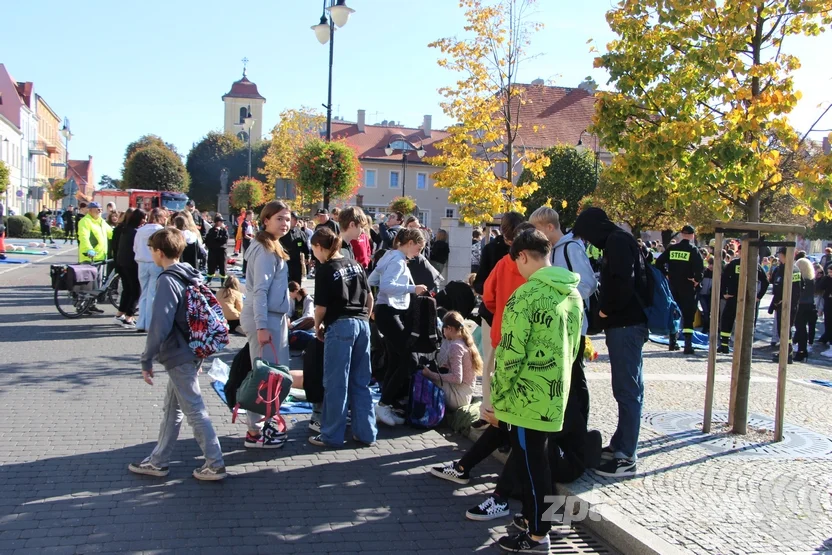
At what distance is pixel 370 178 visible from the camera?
66.7m

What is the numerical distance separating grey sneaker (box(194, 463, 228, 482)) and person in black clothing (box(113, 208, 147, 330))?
6904 millimetres

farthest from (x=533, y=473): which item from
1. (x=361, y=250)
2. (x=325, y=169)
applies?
(x=325, y=169)

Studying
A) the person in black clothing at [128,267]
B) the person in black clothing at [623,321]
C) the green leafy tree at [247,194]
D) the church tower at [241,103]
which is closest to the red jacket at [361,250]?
the person in black clothing at [128,267]

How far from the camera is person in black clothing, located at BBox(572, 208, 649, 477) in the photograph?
5.33m

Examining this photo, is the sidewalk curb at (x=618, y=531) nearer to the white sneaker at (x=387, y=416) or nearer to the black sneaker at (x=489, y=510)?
the black sneaker at (x=489, y=510)

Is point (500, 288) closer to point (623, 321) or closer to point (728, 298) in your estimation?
point (623, 321)

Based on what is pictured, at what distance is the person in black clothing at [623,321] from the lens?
5.33 meters

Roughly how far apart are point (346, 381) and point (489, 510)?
1.77 m

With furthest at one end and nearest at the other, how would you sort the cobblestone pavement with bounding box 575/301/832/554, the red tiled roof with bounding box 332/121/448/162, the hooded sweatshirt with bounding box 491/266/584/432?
the red tiled roof with bounding box 332/121/448/162 < the cobblestone pavement with bounding box 575/301/832/554 < the hooded sweatshirt with bounding box 491/266/584/432

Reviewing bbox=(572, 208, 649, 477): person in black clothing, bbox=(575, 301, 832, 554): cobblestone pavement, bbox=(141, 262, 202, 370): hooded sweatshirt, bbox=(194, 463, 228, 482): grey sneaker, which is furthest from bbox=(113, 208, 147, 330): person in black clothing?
bbox=(572, 208, 649, 477): person in black clothing

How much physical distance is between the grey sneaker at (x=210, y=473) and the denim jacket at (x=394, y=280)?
2.29m

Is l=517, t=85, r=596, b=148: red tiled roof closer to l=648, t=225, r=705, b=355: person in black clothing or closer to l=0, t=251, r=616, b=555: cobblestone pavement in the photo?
l=648, t=225, r=705, b=355: person in black clothing

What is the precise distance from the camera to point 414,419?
6766 mm

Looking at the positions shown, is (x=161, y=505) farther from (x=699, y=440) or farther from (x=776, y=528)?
(x=699, y=440)
